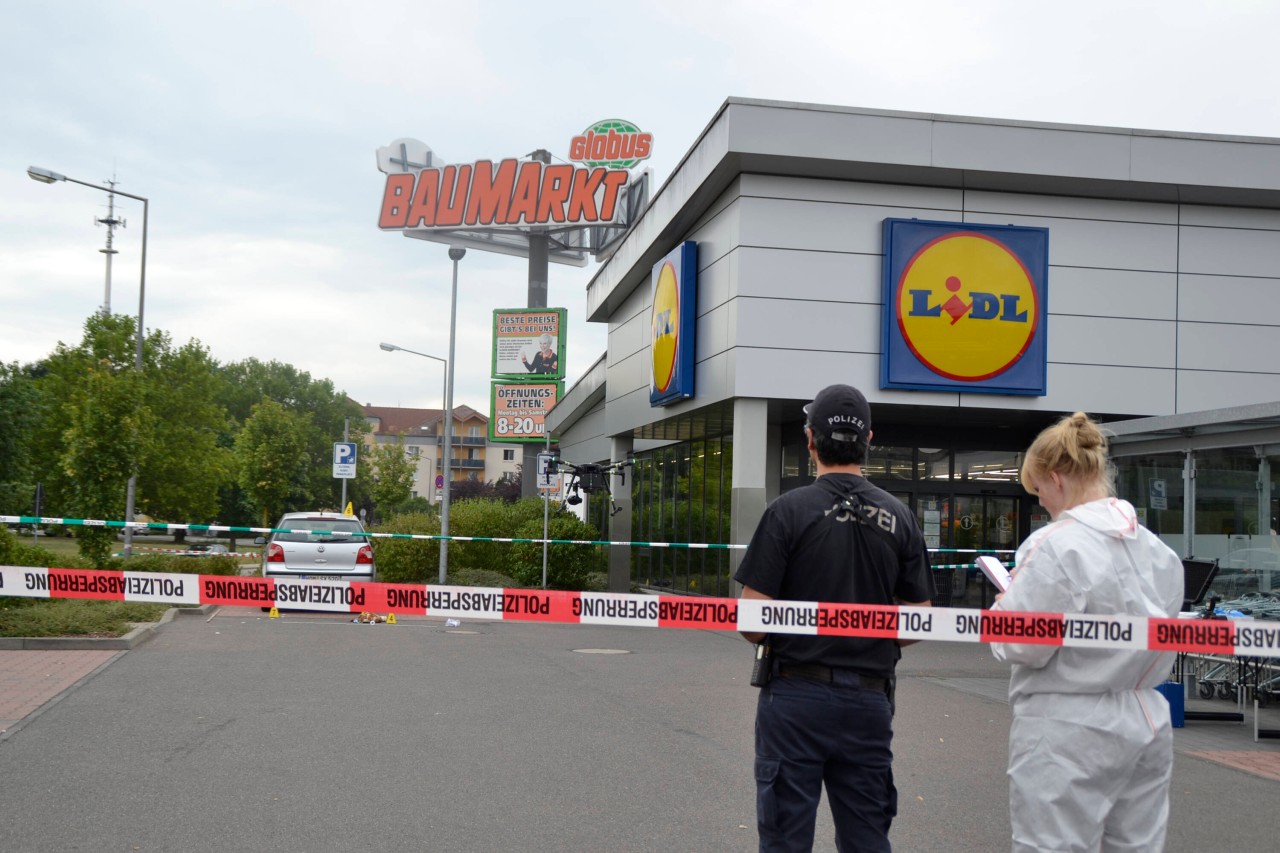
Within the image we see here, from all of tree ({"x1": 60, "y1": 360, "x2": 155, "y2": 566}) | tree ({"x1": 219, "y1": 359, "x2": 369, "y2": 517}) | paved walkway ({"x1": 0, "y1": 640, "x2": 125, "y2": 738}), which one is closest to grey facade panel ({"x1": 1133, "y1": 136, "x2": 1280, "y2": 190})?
paved walkway ({"x1": 0, "y1": 640, "x2": 125, "y2": 738})

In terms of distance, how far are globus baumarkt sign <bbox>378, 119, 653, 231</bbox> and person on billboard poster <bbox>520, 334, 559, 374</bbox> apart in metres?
4.28

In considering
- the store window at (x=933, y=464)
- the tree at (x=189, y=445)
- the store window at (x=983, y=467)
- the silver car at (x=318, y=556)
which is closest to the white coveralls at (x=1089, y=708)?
the silver car at (x=318, y=556)

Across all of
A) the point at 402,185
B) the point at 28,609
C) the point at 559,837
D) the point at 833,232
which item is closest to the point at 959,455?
the point at 833,232

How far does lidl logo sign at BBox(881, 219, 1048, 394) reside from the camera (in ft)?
64.4

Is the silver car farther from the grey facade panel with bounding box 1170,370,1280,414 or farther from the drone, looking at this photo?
the grey facade panel with bounding box 1170,370,1280,414

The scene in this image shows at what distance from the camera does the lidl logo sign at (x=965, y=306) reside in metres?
19.6

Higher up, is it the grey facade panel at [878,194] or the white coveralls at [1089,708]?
the grey facade panel at [878,194]

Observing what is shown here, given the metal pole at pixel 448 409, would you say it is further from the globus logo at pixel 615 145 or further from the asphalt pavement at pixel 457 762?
the asphalt pavement at pixel 457 762

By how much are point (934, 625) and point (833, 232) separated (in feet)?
52.1

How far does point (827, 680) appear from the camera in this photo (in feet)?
12.4

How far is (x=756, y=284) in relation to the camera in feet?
64.2

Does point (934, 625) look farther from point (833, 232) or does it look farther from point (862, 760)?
point (833, 232)

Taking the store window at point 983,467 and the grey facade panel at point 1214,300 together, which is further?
the store window at point 983,467

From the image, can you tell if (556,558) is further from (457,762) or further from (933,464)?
(457,762)
